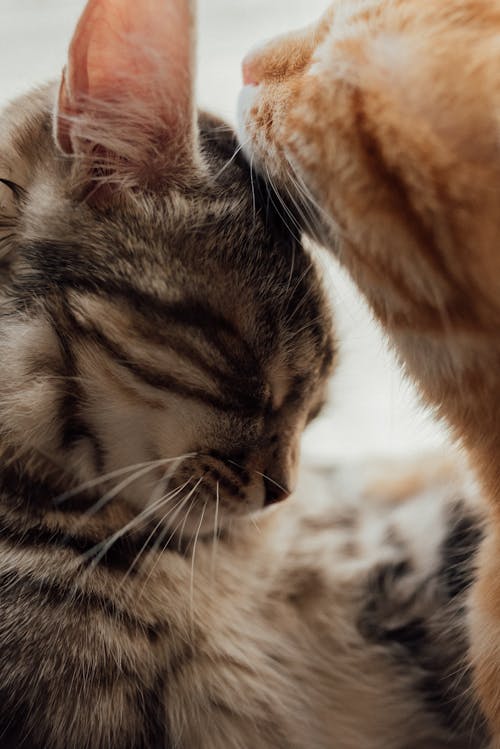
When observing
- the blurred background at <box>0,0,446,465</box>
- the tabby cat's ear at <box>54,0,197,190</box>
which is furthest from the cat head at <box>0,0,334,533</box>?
the blurred background at <box>0,0,446,465</box>

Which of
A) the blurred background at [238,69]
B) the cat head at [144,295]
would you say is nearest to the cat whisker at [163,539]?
the cat head at [144,295]

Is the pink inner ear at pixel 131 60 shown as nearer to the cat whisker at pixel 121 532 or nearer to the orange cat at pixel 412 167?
the orange cat at pixel 412 167

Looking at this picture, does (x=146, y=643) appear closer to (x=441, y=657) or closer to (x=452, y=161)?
(x=441, y=657)

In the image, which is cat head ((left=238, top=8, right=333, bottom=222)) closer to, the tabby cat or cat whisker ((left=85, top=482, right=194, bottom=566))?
the tabby cat

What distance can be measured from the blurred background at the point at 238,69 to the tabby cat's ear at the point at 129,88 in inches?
10.3

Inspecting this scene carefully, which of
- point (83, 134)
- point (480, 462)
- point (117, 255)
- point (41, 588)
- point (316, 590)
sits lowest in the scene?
point (316, 590)

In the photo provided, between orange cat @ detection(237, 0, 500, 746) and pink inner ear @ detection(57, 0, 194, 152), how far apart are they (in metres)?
0.08

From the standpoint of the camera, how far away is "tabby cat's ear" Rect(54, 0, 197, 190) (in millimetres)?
799

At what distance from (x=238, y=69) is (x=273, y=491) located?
0.60 meters

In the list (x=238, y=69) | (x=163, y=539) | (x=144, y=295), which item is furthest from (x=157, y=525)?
(x=238, y=69)

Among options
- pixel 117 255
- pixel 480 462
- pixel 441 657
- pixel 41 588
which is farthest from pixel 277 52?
pixel 441 657

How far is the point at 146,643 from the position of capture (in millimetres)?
937

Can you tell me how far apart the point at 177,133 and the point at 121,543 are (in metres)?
0.43

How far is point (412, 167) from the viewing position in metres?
0.72
